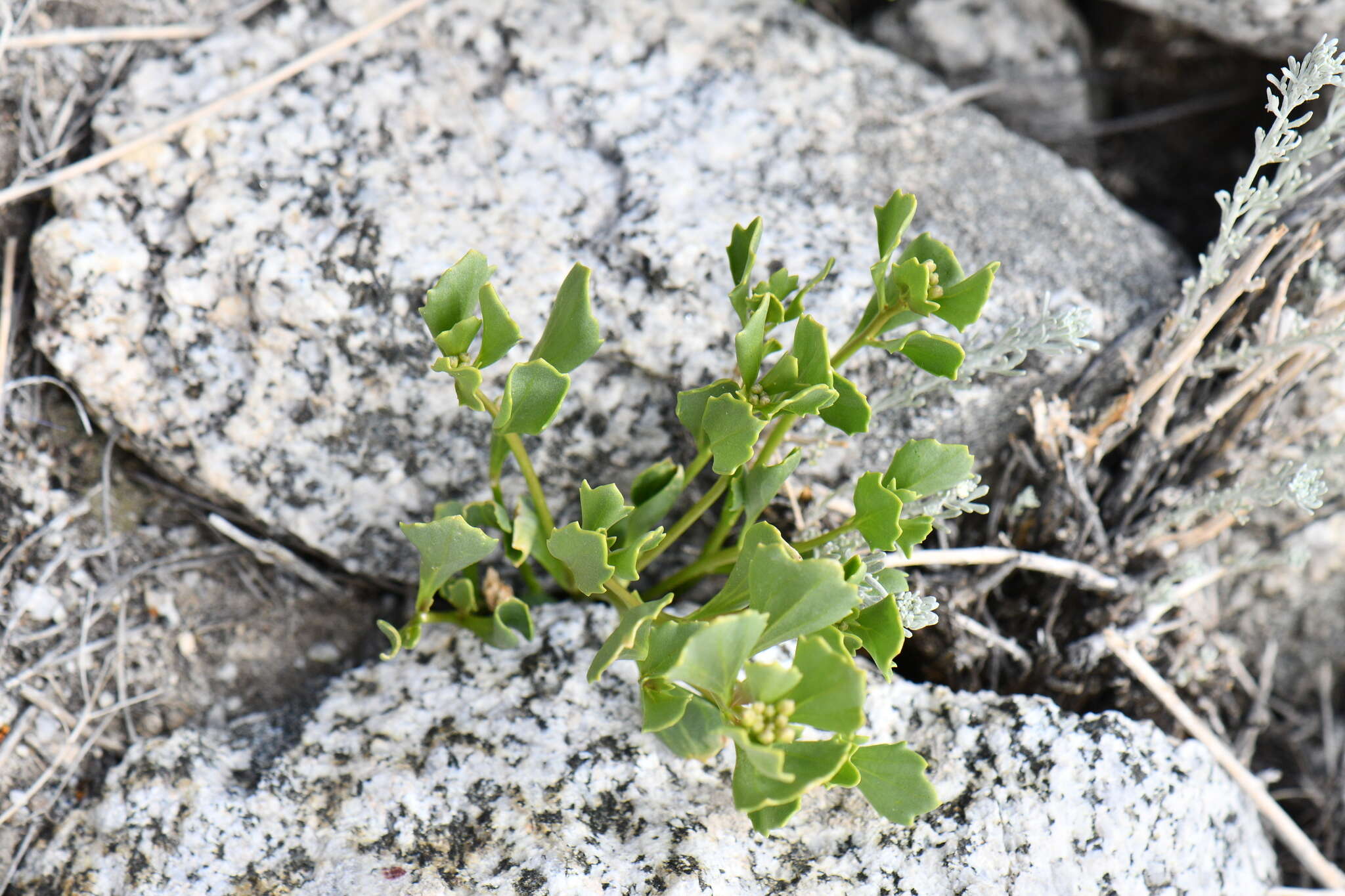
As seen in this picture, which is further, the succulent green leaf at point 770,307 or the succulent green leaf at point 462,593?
the succulent green leaf at point 462,593

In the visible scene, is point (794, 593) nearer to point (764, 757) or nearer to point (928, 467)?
point (764, 757)

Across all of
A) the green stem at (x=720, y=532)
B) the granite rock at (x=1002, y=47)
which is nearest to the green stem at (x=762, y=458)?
the green stem at (x=720, y=532)

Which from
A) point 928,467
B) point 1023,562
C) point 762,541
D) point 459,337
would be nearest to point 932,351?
point 928,467

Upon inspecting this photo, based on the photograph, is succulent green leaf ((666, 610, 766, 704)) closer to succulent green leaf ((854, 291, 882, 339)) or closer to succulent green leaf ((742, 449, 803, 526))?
succulent green leaf ((742, 449, 803, 526))

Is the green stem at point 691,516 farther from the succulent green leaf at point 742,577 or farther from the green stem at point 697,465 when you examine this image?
the succulent green leaf at point 742,577

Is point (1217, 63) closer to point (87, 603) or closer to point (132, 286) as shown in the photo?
point (132, 286)

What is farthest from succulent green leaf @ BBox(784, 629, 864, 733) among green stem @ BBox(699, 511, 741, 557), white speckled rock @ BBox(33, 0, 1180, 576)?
white speckled rock @ BBox(33, 0, 1180, 576)
